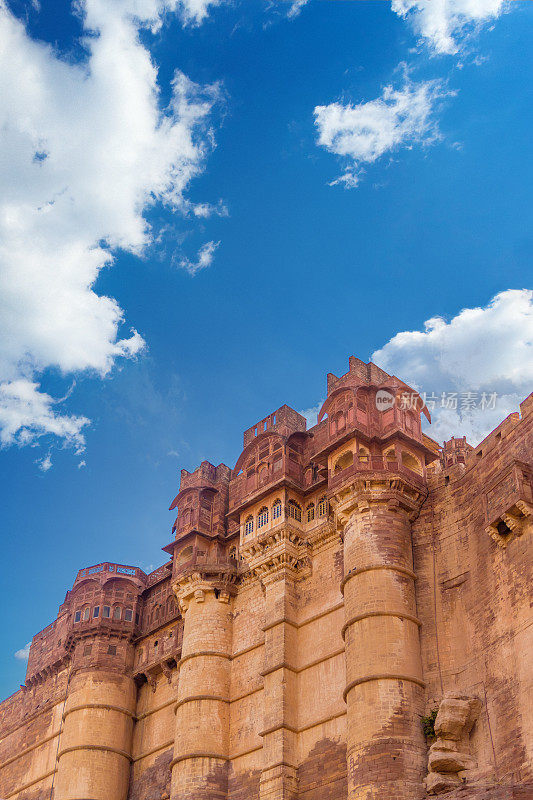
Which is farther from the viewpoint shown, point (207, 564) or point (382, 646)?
point (207, 564)

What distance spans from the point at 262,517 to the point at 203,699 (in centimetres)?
635

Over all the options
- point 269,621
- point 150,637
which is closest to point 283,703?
point 269,621

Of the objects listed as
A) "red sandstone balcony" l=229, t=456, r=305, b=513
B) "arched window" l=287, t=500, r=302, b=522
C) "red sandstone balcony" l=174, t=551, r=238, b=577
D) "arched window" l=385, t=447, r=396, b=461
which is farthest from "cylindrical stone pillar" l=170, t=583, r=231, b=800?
"arched window" l=385, t=447, r=396, b=461

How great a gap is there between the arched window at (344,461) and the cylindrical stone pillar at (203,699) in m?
6.25

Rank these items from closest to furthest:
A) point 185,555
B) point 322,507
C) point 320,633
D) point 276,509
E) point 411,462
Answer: point 320,633, point 411,462, point 322,507, point 276,509, point 185,555

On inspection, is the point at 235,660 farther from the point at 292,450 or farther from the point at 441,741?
the point at 441,741

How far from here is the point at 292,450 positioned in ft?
108

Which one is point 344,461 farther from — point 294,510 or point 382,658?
point 382,658

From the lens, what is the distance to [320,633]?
93.9ft

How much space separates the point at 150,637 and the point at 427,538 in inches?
537

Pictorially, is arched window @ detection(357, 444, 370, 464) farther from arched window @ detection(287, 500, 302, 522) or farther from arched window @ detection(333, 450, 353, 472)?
arched window @ detection(287, 500, 302, 522)

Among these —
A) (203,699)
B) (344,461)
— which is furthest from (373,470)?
(203,699)

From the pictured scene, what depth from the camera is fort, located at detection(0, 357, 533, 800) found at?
76.1 ft

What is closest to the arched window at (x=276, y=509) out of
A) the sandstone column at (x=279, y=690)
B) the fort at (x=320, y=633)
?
the fort at (x=320, y=633)
